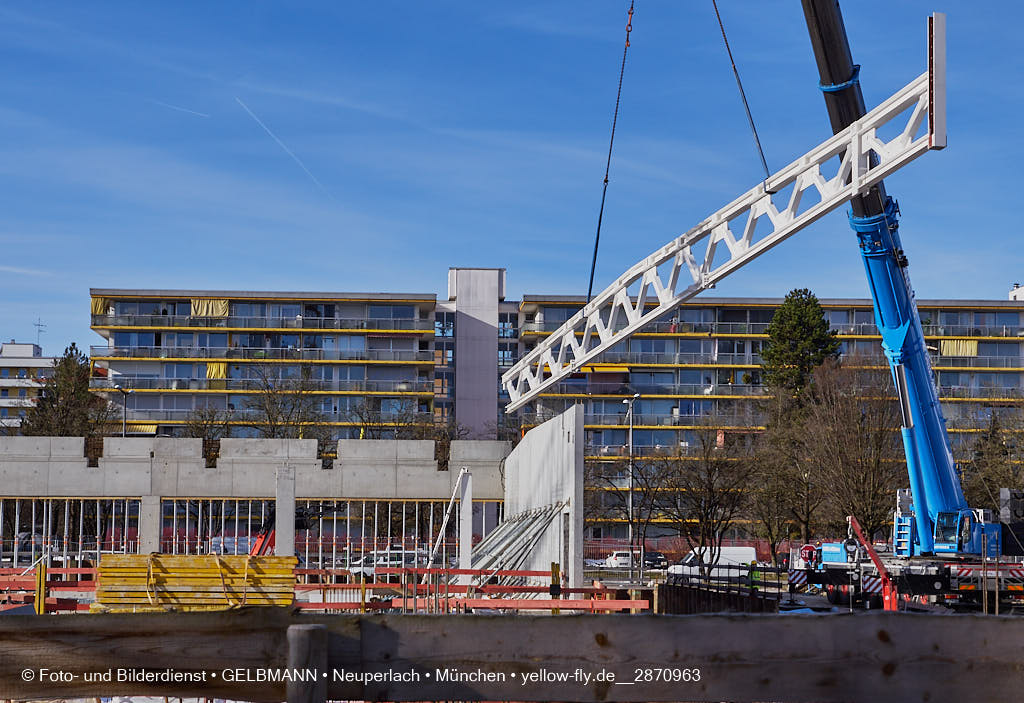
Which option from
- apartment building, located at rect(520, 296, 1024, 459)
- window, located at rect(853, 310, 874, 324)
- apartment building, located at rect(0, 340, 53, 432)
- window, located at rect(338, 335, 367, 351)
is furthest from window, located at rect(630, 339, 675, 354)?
apartment building, located at rect(0, 340, 53, 432)

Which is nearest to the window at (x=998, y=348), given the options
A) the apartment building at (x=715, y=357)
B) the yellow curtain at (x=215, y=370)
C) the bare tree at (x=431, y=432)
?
the apartment building at (x=715, y=357)

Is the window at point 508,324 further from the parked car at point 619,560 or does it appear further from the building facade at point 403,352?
the parked car at point 619,560

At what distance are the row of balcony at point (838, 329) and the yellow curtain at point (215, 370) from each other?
71.5 ft

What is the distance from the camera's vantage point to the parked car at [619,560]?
59375 millimetres

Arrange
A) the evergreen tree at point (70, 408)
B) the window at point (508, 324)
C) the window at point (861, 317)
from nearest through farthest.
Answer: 1. the evergreen tree at point (70, 408)
2. the window at point (861, 317)
3. the window at point (508, 324)

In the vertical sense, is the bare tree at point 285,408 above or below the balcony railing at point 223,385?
below

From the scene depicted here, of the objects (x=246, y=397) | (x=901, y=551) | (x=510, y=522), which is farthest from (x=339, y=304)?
(x=901, y=551)

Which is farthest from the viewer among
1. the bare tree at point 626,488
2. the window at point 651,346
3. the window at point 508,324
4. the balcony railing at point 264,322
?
the window at point 508,324

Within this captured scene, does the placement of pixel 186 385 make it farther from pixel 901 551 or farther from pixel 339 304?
pixel 901 551

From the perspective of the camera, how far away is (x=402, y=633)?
3547mm

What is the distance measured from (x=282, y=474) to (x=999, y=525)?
1554cm

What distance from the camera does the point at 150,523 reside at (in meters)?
29.1

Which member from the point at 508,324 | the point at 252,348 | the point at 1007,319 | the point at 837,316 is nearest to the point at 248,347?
the point at 252,348

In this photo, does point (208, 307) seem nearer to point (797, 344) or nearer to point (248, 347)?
point (248, 347)
